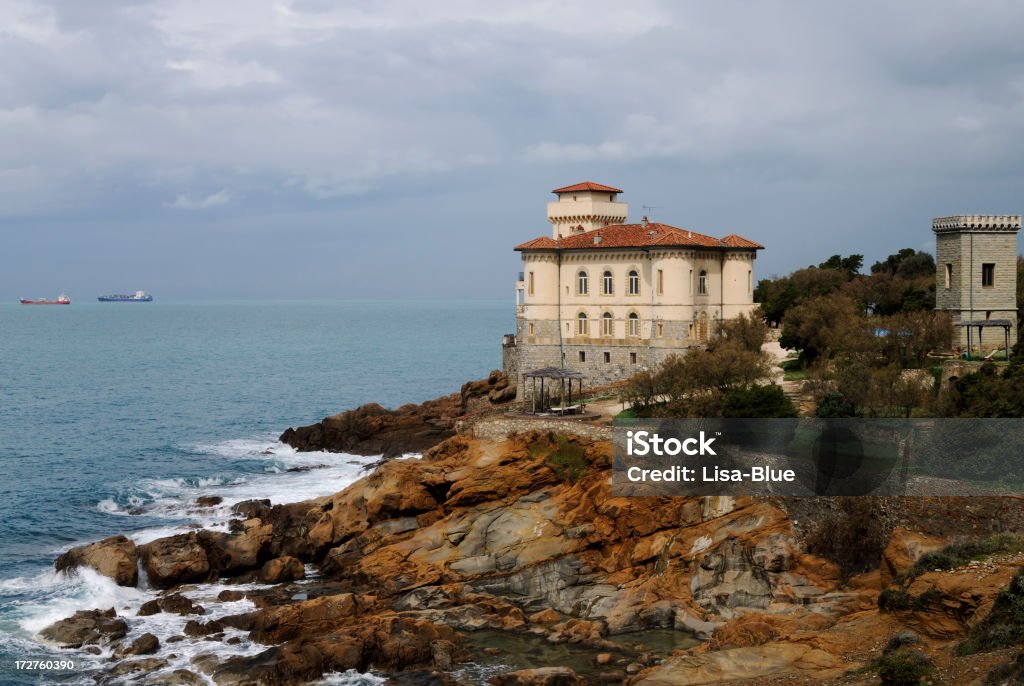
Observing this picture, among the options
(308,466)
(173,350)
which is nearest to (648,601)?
(308,466)

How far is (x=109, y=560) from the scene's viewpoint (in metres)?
39.5

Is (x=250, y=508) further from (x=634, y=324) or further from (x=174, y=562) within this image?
(x=634, y=324)

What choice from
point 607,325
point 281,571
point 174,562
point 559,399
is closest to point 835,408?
point 559,399

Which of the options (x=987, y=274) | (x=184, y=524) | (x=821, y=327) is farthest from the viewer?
(x=821, y=327)

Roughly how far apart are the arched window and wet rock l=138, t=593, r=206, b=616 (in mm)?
28297

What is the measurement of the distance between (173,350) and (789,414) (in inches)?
5227

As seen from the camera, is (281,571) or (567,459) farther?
(567,459)

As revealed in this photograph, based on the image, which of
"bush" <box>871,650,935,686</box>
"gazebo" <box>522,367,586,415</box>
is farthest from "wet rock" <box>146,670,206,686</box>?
"gazebo" <box>522,367,586,415</box>

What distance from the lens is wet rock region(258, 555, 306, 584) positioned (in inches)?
1551

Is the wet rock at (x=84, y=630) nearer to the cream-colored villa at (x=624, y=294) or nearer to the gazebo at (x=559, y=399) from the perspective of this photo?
the gazebo at (x=559, y=399)

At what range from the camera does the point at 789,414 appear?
41.0m

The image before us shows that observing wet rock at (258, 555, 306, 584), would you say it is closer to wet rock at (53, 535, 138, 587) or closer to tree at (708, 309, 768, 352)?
wet rock at (53, 535, 138, 587)

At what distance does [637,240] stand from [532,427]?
54.3 ft

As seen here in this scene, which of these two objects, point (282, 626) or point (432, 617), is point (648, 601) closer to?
point (432, 617)
